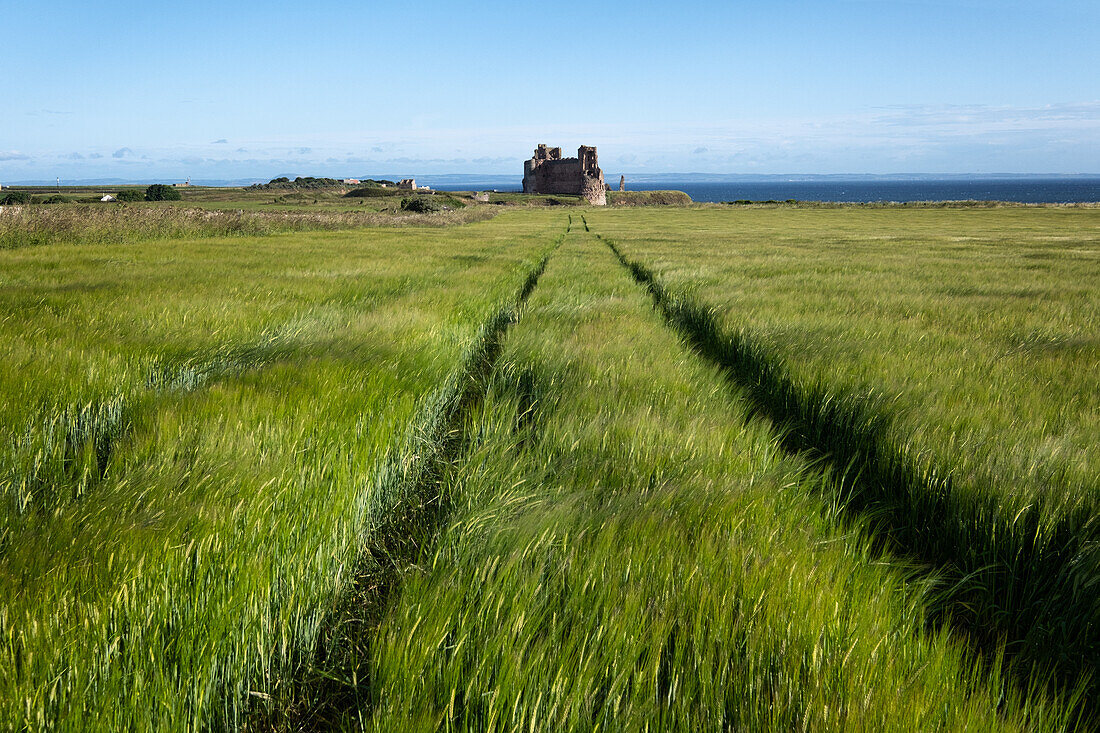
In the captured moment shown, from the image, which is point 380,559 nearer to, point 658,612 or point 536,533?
point 536,533

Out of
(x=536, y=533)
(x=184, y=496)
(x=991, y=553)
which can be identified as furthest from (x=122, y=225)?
(x=991, y=553)

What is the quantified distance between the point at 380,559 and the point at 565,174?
90.1 metres

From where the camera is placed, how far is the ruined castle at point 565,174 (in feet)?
279

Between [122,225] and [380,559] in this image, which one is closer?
[380,559]

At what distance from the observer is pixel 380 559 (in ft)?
7.05

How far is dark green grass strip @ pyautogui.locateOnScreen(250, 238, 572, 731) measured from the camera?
4.62 ft

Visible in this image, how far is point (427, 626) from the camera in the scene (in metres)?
1.39

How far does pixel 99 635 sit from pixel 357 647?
23.7 inches

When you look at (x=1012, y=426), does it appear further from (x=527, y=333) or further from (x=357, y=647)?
(x=527, y=333)

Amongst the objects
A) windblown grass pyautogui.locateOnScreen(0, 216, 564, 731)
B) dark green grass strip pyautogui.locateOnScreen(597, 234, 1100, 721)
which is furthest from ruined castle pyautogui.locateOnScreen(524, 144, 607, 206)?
dark green grass strip pyautogui.locateOnScreen(597, 234, 1100, 721)

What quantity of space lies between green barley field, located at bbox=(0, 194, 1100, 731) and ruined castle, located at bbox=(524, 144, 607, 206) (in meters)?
82.0

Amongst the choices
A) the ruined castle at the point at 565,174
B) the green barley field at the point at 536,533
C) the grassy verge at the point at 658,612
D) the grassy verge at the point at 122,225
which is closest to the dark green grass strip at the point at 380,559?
the green barley field at the point at 536,533

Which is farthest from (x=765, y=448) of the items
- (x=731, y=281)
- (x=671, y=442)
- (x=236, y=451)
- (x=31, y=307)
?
(x=731, y=281)

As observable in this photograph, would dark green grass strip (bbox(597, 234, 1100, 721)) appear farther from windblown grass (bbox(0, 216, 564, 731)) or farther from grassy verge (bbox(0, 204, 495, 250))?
grassy verge (bbox(0, 204, 495, 250))
